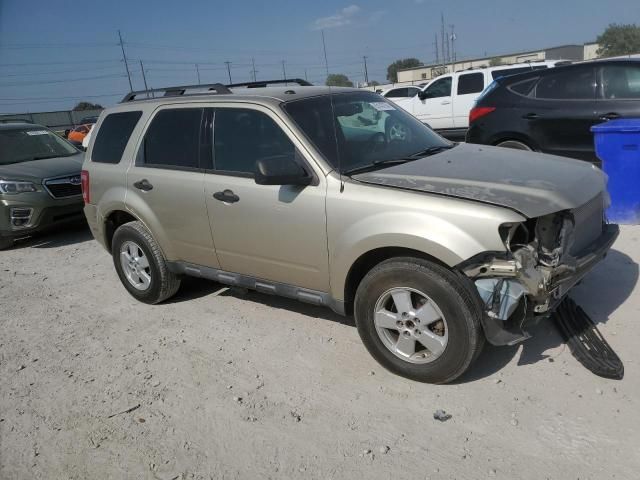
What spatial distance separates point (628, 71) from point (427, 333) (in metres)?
5.60

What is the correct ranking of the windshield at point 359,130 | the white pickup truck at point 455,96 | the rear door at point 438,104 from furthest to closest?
the rear door at point 438,104, the white pickup truck at point 455,96, the windshield at point 359,130

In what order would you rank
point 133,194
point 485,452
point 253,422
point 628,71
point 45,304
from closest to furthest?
1. point 485,452
2. point 253,422
3. point 133,194
4. point 45,304
5. point 628,71

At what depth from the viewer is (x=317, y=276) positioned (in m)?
3.69

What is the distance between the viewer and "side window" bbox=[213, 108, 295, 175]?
379 centimetres

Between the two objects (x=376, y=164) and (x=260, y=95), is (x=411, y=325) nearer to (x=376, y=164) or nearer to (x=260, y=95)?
(x=376, y=164)

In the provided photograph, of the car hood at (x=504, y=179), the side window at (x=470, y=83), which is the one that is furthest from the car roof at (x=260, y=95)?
the side window at (x=470, y=83)

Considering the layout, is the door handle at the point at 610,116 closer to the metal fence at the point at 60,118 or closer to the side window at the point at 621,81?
the side window at the point at 621,81

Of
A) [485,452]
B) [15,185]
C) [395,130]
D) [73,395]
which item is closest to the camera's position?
[485,452]

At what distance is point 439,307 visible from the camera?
10.1ft

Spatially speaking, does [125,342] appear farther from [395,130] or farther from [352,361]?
[395,130]

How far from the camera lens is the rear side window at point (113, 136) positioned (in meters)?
4.88

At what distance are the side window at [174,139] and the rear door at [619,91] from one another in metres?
5.33

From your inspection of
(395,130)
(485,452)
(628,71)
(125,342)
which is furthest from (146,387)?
(628,71)

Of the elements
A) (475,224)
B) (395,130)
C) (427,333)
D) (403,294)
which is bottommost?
(427,333)
